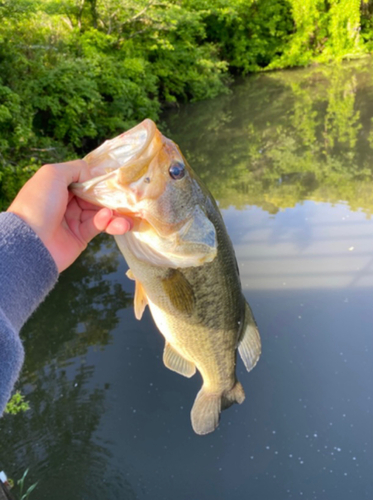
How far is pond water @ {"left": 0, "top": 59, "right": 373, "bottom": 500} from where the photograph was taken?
340 cm

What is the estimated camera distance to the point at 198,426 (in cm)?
218

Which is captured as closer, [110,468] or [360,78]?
[110,468]

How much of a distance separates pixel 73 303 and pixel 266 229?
280cm

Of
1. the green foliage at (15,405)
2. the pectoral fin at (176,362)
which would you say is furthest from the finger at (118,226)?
the green foliage at (15,405)

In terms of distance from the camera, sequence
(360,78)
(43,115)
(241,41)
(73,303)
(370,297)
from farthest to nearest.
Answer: (241,41)
(360,78)
(43,115)
(73,303)
(370,297)

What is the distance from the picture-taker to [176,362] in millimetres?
2236

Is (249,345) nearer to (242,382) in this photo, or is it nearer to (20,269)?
(20,269)

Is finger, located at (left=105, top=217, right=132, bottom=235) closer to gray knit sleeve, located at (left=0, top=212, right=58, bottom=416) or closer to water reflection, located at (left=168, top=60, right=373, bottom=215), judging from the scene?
gray knit sleeve, located at (left=0, top=212, right=58, bottom=416)

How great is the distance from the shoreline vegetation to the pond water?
269 cm

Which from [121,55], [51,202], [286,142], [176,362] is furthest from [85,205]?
[121,55]

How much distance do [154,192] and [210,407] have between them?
1.15m

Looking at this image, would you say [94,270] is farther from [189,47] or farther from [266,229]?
[189,47]

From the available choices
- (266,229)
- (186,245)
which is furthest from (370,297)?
(186,245)

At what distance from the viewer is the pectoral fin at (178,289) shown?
1.81m
